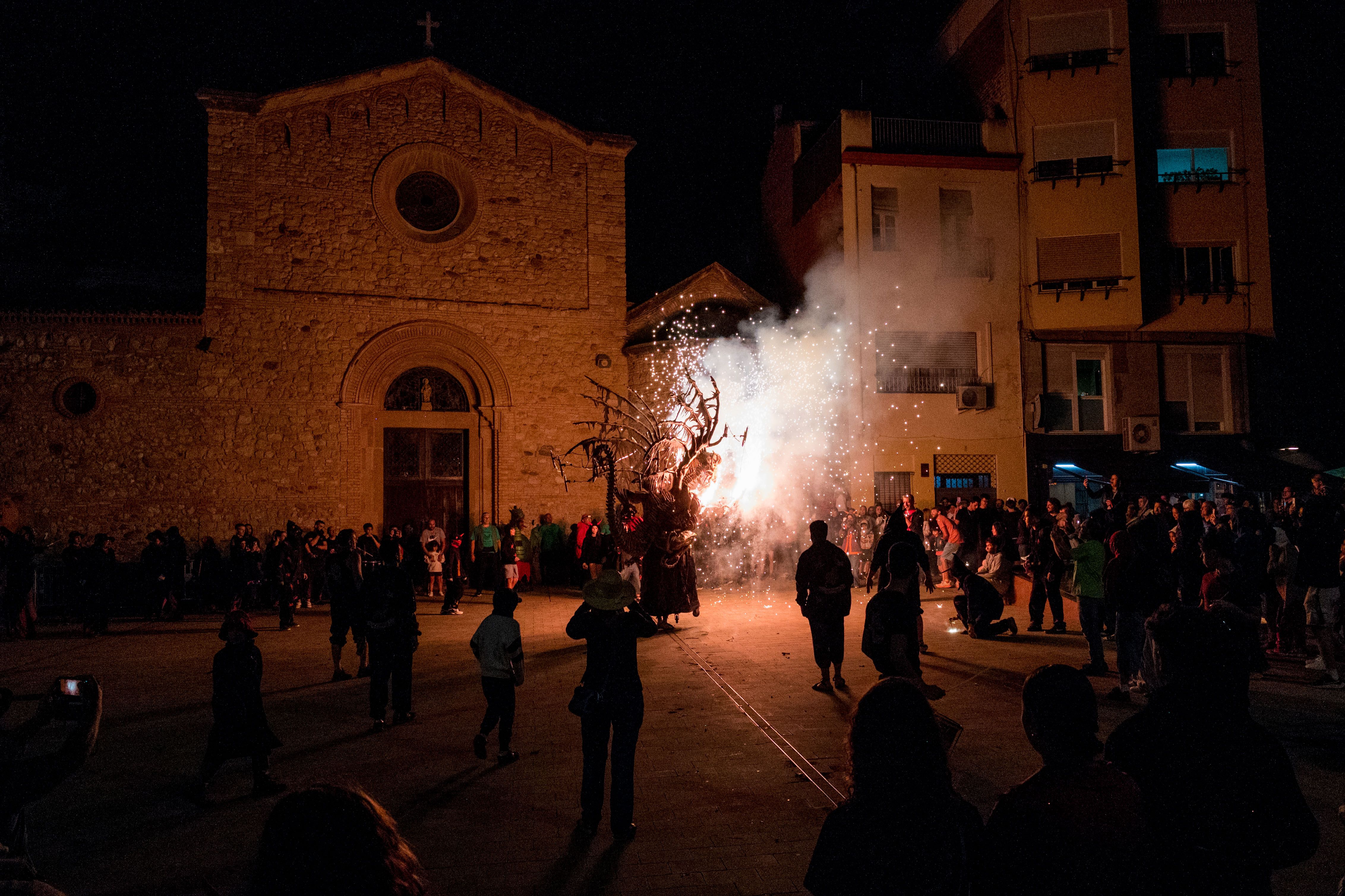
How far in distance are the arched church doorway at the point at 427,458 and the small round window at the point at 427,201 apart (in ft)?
11.0

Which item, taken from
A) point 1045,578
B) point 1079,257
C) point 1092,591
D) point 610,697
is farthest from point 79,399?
point 1079,257

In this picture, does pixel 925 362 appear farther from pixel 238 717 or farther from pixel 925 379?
pixel 238 717

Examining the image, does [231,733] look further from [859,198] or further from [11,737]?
[859,198]

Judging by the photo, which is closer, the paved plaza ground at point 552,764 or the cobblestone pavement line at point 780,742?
the paved plaza ground at point 552,764

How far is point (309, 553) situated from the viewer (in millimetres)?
15438

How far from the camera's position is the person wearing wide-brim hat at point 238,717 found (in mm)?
5730

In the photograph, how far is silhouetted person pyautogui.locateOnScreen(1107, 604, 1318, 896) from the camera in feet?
8.38

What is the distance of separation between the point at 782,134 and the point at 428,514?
14.8 metres

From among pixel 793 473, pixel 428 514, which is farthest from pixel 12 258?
pixel 793 473

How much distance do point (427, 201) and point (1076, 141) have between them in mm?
15231

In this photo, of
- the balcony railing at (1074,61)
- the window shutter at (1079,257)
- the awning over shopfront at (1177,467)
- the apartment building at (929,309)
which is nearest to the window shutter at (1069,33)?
the balcony railing at (1074,61)

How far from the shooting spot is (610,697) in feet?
17.0

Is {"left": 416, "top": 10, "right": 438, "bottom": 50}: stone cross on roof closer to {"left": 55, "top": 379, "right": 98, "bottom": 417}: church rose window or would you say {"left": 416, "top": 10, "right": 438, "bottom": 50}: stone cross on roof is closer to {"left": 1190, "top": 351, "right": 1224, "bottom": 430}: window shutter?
{"left": 55, "top": 379, "right": 98, "bottom": 417}: church rose window

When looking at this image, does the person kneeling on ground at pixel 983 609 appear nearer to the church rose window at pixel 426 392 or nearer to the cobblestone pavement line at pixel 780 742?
the cobblestone pavement line at pixel 780 742
